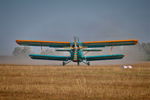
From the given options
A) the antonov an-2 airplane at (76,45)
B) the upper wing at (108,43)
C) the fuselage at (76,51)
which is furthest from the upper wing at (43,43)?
the upper wing at (108,43)

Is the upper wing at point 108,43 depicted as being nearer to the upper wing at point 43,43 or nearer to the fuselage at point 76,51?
the fuselage at point 76,51

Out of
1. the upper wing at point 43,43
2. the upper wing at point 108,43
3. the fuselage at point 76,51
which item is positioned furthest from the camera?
the upper wing at point 108,43

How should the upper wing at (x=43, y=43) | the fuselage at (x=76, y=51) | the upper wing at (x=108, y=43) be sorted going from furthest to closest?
the upper wing at (x=108, y=43) < the upper wing at (x=43, y=43) < the fuselage at (x=76, y=51)

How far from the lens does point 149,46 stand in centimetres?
→ 10738

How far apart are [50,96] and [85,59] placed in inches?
858

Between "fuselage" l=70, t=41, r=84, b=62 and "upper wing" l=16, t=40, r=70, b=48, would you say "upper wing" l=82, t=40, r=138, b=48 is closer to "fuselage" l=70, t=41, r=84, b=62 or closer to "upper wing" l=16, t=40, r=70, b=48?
"fuselage" l=70, t=41, r=84, b=62

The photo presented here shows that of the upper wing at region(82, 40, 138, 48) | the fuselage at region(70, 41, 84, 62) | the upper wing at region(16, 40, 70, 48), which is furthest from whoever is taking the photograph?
the upper wing at region(82, 40, 138, 48)

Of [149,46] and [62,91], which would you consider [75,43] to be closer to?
[62,91]

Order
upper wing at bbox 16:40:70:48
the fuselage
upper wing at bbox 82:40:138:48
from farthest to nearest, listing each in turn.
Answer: upper wing at bbox 82:40:138:48 < upper wing at bbox 16:40:70:48 < the fuselage

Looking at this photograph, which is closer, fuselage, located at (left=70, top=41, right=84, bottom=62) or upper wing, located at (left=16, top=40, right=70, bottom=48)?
fuselage, located at (left=70, top=41, right=84, bottom=62)

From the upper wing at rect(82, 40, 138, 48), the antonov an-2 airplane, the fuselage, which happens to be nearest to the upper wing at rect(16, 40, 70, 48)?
the antonov an-2 airplane

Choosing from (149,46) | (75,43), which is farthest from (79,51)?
(149,46)

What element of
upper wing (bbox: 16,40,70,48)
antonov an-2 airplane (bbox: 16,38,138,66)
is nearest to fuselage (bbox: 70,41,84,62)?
antonov an-2 airplane (bbox: 16,38,138,66)

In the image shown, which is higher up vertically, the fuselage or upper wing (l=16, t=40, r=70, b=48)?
upper wing (l=16, t=40, r=70, b=48)
